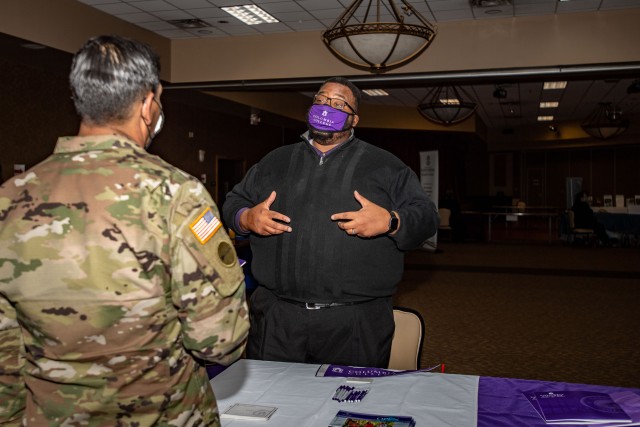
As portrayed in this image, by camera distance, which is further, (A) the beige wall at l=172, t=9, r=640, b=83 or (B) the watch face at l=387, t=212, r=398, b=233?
(A) the beige wall at l=172, t=9, r=640, b=83

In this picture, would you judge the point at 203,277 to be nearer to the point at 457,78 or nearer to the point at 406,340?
the point at 406,340

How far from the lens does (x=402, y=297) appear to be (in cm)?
845

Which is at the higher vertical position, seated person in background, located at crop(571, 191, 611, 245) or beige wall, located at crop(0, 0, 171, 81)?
beige wall, located at crop(0, 0, 171, 81)

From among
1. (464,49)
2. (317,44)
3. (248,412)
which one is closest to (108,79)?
(248,412)

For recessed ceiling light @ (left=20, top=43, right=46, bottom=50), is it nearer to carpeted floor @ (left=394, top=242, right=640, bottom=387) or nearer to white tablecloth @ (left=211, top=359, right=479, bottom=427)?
carpeted floor @ (left=394, top=242, right=640, bottom=387)

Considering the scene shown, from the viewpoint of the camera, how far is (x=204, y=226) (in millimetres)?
1175

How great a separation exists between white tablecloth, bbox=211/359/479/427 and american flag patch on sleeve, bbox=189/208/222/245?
2.25 ft

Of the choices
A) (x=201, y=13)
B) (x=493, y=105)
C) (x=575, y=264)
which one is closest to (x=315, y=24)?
(x=201, y=13)

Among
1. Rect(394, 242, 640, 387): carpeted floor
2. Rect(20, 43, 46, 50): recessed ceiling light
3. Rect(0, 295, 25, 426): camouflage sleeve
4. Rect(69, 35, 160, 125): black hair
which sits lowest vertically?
Rect(394, 242, 640, 387): carpeted floor

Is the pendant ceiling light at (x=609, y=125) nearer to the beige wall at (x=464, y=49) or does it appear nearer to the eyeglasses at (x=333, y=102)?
the beige wall at (x=464, y=49)

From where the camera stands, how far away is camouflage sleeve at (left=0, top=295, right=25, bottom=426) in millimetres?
1203

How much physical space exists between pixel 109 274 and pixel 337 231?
4.42 ft

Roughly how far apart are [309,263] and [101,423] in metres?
1.28

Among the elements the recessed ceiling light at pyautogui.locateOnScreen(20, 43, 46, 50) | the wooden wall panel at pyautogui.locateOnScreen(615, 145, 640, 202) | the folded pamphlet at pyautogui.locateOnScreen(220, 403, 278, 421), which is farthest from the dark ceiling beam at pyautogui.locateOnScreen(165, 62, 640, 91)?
the wooden wall panel at pyautogui.locateOnScreen(615, 145, 640, 202)
